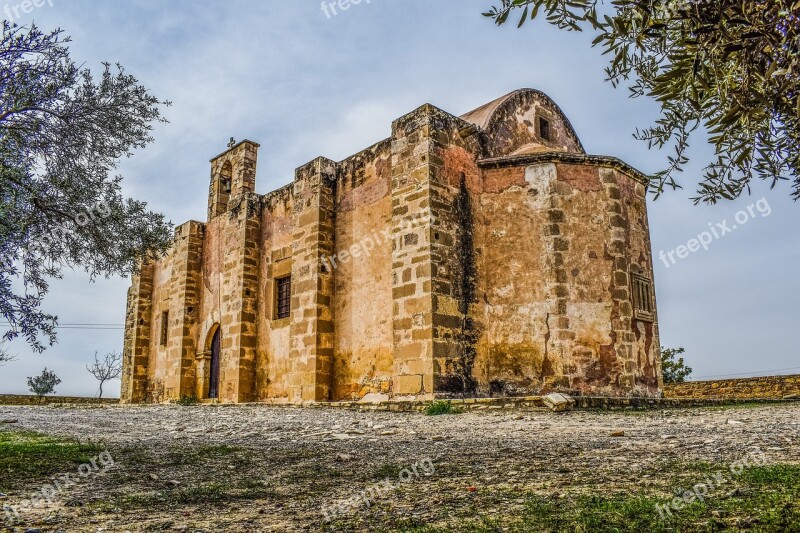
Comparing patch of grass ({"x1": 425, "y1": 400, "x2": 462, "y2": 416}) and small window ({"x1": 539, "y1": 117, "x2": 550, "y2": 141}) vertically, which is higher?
small window ({"x1": 539, "y1": 117, "x2": 550, "y2": 141})

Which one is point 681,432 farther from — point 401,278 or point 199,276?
point 199,276

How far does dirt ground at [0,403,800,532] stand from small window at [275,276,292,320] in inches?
310

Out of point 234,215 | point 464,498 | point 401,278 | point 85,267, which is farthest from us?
point 234,215

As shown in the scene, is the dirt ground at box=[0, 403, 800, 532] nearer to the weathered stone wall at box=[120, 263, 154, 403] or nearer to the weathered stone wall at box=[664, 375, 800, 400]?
the weathered stone wall at box=[664, 375, 800, 400]

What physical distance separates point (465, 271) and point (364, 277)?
2.40 metres

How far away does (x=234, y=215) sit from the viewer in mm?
16266

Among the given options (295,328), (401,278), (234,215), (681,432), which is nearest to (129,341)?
(234,215)

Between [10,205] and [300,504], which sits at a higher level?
[10,205]

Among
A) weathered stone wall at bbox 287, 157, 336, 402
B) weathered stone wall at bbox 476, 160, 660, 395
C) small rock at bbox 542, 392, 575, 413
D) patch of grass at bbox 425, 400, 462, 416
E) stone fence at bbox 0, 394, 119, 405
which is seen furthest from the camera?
stone fence at bbox 0, 394, 119, 405

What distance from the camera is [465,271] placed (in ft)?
36.2

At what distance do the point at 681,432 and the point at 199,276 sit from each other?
15201 mm

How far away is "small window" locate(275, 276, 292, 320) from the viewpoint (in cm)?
1434

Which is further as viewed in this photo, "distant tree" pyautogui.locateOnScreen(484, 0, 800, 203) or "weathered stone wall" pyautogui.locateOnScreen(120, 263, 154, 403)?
"weathered stone wall" pyautogui.locateOnScreen(120, 263, 154, 403)

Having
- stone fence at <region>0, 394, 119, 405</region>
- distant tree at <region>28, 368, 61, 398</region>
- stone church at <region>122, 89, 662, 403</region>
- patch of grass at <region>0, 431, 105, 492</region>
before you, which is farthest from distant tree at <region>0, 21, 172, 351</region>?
distant tree at <region>28, 368, 61, 398</region>
